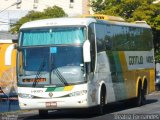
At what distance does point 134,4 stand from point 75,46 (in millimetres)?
27180

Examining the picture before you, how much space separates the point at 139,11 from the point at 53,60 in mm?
26472

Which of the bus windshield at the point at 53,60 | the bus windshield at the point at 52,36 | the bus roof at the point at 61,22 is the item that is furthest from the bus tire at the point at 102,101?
the bus roof at the point at 61,22

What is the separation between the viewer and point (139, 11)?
46.5 meters

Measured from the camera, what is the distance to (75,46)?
2086 cm

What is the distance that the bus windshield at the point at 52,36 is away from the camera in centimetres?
2108

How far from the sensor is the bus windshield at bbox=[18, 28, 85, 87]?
67.8 ft

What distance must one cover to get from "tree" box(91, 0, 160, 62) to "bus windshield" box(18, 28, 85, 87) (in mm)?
24933

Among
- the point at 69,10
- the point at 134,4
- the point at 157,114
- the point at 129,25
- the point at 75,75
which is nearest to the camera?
the point at 75,75

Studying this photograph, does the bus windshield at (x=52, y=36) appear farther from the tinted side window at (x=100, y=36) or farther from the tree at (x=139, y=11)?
the tree at (x=139, y=11)

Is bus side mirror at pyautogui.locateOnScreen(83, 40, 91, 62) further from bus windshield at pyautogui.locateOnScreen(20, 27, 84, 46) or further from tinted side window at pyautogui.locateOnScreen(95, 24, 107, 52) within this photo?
tinted side window at pyautogui.locateOnScreen(95, 24, 107, 52)

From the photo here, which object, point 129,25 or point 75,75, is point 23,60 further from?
point 129,25

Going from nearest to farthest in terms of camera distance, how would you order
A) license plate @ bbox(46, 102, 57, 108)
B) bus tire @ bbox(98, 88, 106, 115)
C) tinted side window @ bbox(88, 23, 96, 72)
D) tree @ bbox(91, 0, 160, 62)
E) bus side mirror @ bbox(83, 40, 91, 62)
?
bus side mirror @ bbox(83, 40, 91, 62), license plate @ bbox(46, 102, 57, 108), tinted side window @ bbox(88, 23, 96, 72), bus tire @ bbox(98, 88, 106, 115), tree @ bbox(91, 0, 160, 62)

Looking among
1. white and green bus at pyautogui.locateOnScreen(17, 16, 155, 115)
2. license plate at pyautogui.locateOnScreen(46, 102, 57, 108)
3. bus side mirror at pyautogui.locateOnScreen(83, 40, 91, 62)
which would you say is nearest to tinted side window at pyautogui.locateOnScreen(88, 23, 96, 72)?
white and green bus at pyautogui.locateOnScreen(17, 16, 155, 115)

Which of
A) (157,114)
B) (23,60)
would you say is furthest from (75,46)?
(157,114)
